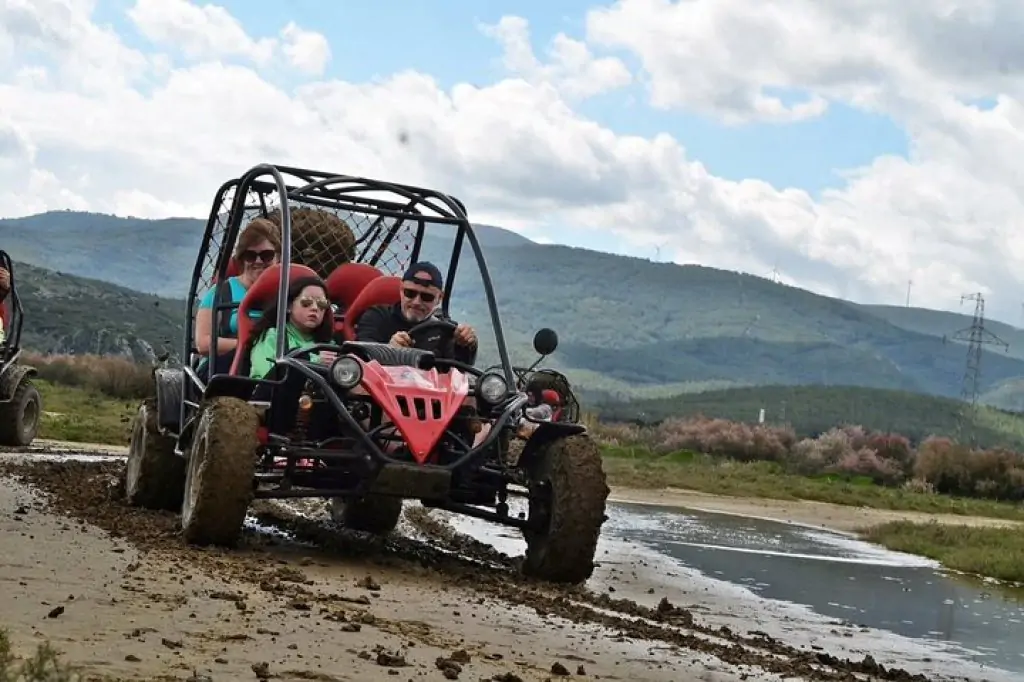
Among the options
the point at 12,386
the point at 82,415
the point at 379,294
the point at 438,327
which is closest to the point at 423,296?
the point at 438,327

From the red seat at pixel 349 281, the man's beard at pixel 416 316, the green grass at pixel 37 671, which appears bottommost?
the green grass at pixel 37 671

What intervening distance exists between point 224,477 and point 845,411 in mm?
107621

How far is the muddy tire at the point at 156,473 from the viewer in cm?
1287

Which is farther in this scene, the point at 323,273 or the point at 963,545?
the point at 963,545

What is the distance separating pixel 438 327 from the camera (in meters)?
12.0

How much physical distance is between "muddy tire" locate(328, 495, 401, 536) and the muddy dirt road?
4.04 ft

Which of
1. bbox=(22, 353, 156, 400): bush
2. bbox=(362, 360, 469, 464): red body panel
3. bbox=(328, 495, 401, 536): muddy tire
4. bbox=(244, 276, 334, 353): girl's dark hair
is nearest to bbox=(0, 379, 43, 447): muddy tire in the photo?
bbox=(328, 495, 401, 536): muddy tire

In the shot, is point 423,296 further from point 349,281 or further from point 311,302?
point 349,281

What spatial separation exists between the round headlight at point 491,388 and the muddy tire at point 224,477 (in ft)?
4.81

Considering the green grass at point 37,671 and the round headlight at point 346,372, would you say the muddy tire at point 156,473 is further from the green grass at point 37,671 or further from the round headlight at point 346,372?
the green grass at point 37,671

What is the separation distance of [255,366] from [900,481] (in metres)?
31.7

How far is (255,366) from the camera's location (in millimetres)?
11750

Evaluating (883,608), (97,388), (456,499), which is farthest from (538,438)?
(97,388)

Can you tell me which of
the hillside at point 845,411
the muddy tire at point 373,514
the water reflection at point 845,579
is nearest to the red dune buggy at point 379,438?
the muddy tire at point 373,514
